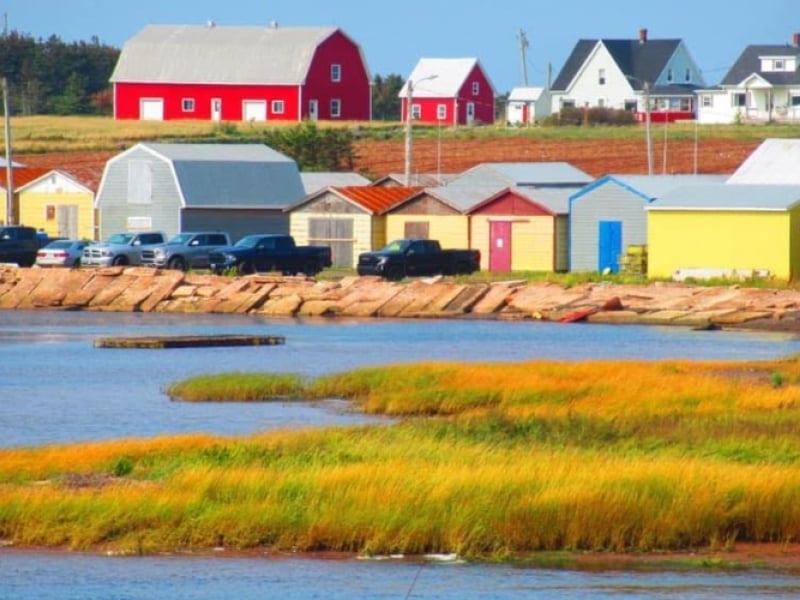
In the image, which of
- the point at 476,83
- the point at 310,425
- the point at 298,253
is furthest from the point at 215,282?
the point at 476,83

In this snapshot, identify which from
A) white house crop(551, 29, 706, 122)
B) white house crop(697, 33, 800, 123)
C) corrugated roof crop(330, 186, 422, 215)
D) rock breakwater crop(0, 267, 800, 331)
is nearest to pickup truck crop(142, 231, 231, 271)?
rock breakwater crop(0, 267, 800, 331)

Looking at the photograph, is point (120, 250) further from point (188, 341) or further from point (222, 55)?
point (222, 55)

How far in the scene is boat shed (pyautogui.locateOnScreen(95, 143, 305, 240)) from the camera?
76.3 metres

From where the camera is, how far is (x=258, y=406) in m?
33.2

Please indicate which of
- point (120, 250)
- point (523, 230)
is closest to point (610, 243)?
point (523, 230)

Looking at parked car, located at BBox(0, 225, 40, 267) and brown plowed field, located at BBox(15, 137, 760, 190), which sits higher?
brown plowed field, located at BBox(15, 137, 760, 190)

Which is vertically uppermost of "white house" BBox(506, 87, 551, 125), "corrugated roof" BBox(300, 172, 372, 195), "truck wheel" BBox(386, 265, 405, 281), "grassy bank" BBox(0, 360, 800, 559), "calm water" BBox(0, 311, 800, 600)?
"white house" BBox(506, 87, 551, 125)

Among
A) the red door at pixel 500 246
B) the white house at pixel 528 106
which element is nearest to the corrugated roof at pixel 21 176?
the red door at pixel 500 246

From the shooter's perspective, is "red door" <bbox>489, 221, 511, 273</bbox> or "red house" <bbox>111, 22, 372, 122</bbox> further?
"red house" <bbox>111, 22, 372, 122</bbox>

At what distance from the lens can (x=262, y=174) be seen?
77.8 m

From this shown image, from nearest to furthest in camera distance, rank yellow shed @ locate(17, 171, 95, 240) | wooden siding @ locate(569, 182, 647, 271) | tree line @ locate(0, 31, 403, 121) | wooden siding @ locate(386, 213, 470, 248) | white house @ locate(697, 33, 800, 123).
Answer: wooden siding @ locate(569, 182, 647, 271)
wooden siding @ locate(386, 213, 470, 248)
yellow shed @ locate(17, 171, 95, 240)
white house @ locate(697, 33, 800, 123)
tree line @ locate(0, 31, 403, 121)

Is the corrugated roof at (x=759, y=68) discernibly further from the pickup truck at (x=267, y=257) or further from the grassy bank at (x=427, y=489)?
the grassy bank at (x=427, y=489)

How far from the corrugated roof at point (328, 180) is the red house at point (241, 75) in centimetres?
3346

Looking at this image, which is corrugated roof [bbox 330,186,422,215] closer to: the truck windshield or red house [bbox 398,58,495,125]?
the truck windshield
